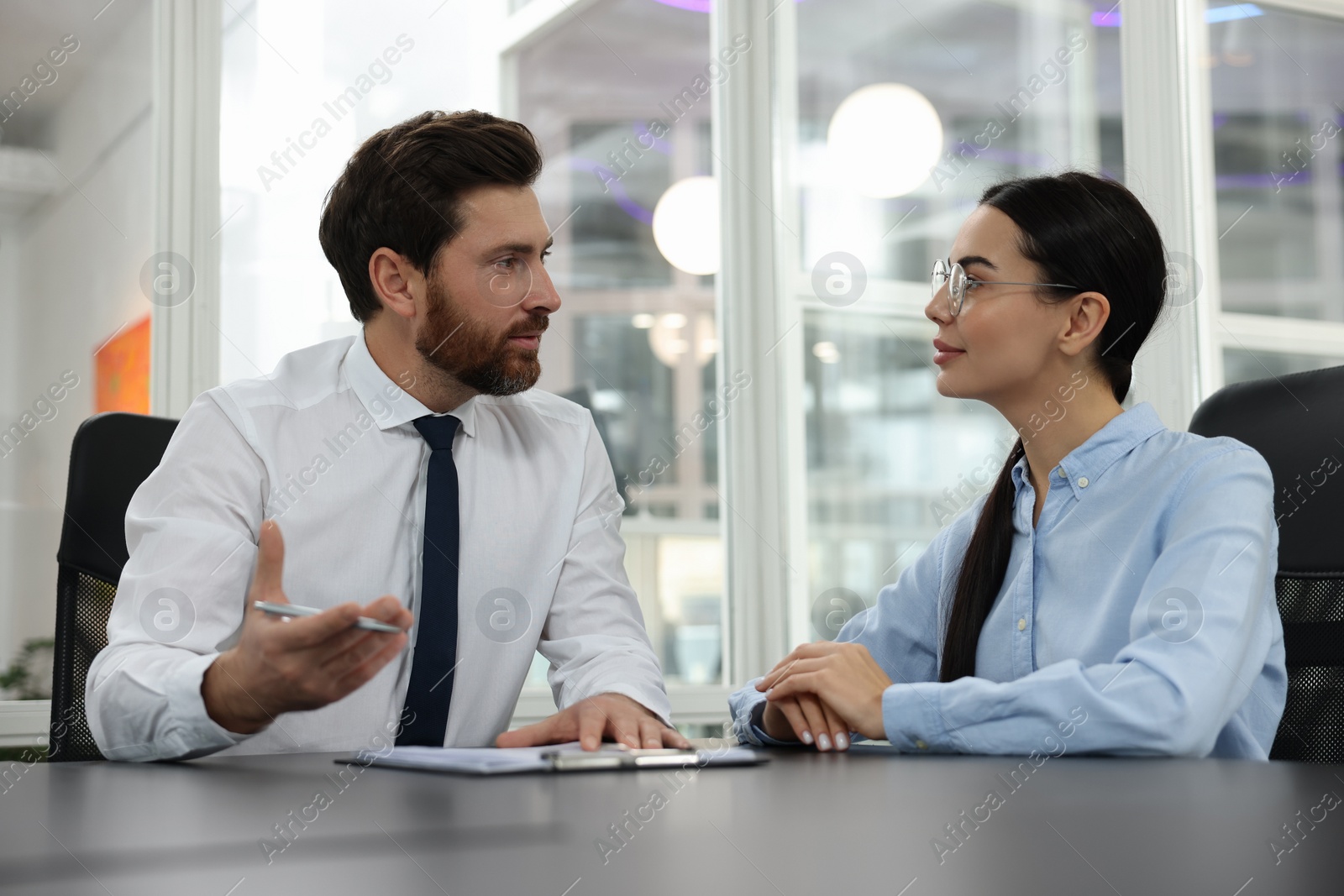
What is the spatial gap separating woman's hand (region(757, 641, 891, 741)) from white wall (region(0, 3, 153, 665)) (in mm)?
1645

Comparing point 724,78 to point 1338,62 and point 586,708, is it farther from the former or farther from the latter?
point 586,708

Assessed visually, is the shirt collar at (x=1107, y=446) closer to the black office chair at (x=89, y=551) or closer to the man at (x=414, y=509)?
the man at (x=414, y=509)

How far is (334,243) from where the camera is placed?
193cm

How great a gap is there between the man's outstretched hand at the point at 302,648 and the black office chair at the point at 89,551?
0.49 metres

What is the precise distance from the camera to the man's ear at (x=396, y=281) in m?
1.83

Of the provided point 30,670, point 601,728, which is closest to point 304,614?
point 601,728

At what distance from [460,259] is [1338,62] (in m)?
3.07

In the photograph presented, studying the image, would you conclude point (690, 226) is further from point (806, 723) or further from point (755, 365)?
point (806, 723)

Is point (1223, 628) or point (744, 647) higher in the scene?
point (1223, 628)

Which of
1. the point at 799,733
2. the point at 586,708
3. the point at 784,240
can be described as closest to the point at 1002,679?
the point at 799,733

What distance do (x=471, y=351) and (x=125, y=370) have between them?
1.26 meters

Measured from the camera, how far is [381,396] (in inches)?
68.2

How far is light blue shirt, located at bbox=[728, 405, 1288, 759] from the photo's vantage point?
3.76 ft

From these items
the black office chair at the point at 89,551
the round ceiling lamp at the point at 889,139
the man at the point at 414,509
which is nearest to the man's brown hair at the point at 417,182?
the man at the point at 414,509
